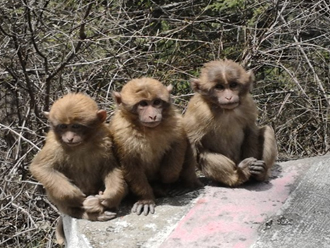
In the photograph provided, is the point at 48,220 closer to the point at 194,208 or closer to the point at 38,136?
the point at 38,136

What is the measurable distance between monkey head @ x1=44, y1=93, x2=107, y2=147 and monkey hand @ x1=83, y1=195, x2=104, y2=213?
40 centimetres

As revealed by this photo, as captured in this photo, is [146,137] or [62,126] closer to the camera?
[62,126]

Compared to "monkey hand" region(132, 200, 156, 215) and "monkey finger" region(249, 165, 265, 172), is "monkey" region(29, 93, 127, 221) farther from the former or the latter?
"monkey finger" region(249, 165, 265, 172)

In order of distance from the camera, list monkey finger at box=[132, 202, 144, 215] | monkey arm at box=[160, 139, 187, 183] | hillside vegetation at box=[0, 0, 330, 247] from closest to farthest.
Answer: monkey finger at box=[132, 202, 144, 215] < monkey arm at box=[160, 139, 187, 183] < hillside vegetation at box=[0, 0, 330, 247]

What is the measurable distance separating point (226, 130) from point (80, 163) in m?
1.16

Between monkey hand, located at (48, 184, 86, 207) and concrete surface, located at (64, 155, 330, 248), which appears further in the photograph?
monkey hand, located at (48, 184, 86, 207)

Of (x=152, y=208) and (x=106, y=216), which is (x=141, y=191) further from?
(x=106, y=216)

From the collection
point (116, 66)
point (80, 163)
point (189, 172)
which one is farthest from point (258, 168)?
point (116, 66)

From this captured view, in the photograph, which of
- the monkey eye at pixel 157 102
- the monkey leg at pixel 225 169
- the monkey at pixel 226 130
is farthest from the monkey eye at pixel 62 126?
the monkey leg at pixel 225 169

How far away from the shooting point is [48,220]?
6.14m

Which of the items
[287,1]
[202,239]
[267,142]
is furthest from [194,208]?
[287,1]

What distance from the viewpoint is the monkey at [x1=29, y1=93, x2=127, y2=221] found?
3990 mm

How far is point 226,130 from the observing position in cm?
451

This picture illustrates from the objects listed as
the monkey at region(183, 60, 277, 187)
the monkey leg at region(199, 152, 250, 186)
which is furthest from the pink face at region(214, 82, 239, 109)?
the monkey leg at region(199, 152, 250, 186)
